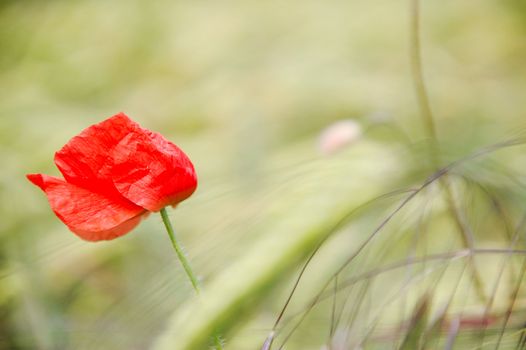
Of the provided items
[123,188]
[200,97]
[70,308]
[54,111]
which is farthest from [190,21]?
[123,188]

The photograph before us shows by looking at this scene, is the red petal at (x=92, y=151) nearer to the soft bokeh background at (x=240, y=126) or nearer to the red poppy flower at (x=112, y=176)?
the red poppy flower at (x=112, y=176)

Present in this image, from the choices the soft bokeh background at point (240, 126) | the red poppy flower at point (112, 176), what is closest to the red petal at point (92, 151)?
the red poppy flower at point (112, 176)

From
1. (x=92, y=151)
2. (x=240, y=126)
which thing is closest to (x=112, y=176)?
(x=92, y=151)

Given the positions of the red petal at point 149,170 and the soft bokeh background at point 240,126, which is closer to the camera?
the red petal at point 149,170

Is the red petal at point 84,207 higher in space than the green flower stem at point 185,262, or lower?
higher

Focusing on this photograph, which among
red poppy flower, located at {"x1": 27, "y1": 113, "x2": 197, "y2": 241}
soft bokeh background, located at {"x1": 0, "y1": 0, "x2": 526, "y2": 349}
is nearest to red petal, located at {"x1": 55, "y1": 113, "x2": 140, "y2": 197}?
red poppy flower, located at {"x1": 27, "y1": 113, "x2": 197, "y2": 241}

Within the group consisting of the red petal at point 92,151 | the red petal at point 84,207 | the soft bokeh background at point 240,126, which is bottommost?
the soft bokeh background at point 240,126

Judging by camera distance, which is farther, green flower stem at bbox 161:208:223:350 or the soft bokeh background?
the soft bokeh background

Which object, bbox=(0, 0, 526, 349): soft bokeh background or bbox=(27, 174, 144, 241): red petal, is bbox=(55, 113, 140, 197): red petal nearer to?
bbox=(27, 174, 144, 241): red petal

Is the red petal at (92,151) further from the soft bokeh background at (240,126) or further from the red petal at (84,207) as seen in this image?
the soft bokeh background at (240,126)
